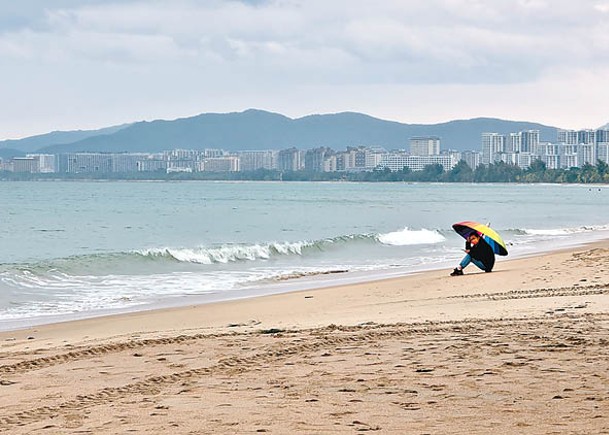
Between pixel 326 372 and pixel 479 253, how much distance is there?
1290cm

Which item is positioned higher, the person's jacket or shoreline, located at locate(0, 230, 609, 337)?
the person's jacket

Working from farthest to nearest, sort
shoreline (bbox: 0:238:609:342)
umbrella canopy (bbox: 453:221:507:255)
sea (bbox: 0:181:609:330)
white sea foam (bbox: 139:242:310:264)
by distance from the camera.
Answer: white sea foam (bbox: 139:242:310:264), umbrella canopy (bbox: 453:221:507:255), sea (bbox: 0:181:609:330), shoreline (bbox: 0:238:609:342)

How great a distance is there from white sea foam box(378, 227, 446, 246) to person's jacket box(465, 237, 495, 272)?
16.3 metres

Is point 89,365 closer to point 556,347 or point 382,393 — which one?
point 382,393

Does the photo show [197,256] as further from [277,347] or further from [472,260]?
[277,347]

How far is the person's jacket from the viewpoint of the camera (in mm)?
20234

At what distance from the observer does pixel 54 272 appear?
23.8 metres

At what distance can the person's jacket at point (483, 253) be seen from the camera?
20.2m

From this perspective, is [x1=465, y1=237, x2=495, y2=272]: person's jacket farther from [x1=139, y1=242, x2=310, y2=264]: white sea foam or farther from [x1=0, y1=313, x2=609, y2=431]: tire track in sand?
[x1=139, y1=242, x2=310, y2=264]: white sea foam

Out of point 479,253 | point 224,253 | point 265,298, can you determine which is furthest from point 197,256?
point 265,298

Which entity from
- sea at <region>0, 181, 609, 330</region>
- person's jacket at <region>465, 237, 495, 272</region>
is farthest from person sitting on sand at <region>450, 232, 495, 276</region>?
sea at <region>0, 181, 609, 330</region>

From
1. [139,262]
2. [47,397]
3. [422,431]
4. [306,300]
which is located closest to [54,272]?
[139,262]

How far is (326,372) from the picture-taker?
7.88 metres

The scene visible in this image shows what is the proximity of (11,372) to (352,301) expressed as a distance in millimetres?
7696
